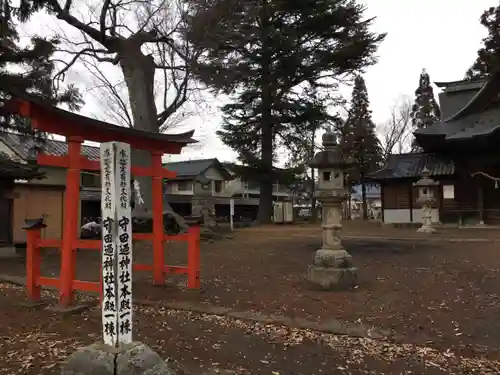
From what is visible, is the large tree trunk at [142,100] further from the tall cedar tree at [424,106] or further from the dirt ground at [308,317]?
the tall cedar tree at [424,106]

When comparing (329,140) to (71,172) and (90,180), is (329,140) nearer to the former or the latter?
(71,172)

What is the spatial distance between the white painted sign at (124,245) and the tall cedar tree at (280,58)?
19188mm

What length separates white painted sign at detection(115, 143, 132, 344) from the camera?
415 cm

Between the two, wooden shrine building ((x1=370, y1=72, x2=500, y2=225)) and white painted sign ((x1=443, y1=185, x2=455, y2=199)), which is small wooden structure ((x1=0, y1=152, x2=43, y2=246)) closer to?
wooden shrine building ((x1=370, y1=72, x2=500, y2=225))

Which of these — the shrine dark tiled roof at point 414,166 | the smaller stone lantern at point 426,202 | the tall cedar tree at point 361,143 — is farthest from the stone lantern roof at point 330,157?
the tall cedar tree at point 361,143

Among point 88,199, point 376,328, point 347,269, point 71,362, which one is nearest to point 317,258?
point 347,269

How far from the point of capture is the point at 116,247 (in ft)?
13.9

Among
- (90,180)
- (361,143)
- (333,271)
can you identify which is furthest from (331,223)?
(361,143)

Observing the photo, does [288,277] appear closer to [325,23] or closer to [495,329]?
[495,329]

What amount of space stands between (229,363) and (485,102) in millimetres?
22441

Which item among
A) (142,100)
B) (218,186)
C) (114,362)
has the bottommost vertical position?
(114,362)

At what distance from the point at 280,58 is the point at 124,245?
75.3ft

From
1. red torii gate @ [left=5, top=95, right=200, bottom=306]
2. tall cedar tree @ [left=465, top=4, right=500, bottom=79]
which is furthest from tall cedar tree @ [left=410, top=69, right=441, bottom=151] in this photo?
red torii gate @ [left=5, top=95, right=200, bottom=306]

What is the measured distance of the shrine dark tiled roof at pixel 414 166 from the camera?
2300cm
